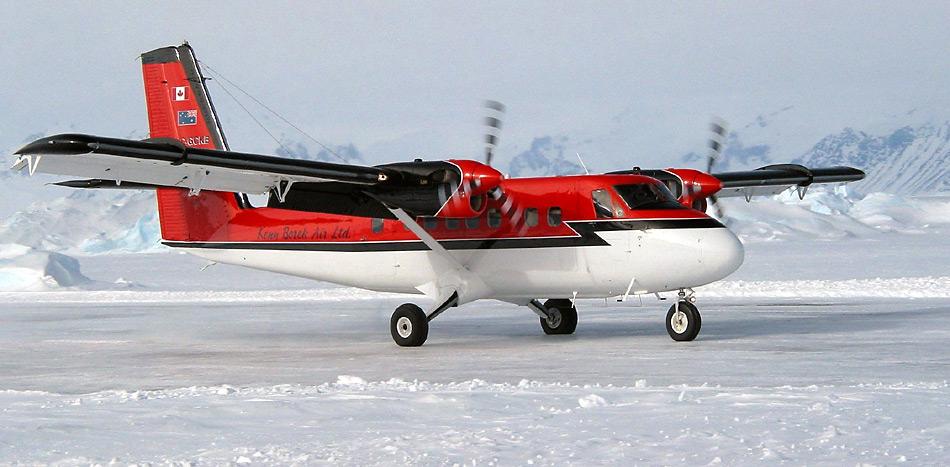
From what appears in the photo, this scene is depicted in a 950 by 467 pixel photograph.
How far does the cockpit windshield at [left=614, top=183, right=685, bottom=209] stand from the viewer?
16016 mm

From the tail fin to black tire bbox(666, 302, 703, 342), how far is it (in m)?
8.60

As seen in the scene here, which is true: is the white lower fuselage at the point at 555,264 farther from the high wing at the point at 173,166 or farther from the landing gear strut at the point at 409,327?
the high wing at the point at 173,166

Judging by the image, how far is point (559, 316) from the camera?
733 inches

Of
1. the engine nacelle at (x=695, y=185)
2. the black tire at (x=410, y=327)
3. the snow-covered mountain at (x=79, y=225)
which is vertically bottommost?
the black tire at (x=410, y=327)

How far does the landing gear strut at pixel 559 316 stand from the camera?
61.1 ft

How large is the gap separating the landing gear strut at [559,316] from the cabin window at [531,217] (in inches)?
87.4

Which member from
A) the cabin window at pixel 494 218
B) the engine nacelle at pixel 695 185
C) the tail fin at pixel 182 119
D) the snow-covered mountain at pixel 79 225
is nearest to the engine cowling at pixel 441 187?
the cabin window at pixel 494 218

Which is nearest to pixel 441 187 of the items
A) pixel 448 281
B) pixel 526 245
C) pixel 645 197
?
pixel 526 245

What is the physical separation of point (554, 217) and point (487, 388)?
245 inches

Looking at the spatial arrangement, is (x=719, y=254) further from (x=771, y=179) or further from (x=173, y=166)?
(x=173, y=166)

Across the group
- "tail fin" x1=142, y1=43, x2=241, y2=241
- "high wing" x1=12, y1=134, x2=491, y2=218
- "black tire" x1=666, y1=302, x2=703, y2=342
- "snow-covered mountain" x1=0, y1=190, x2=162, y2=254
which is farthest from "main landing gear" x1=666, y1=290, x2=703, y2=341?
"snow-covered mountain" x1=0, y1=190, x2=162, y2=254

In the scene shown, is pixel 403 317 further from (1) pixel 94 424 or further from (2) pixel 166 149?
(1) pixel 94 424

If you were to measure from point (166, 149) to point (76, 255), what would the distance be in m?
85.8

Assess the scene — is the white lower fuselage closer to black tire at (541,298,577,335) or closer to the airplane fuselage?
the airplane fuselage
